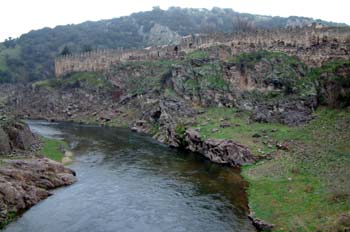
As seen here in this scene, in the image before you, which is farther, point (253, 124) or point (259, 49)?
point (259, 49)

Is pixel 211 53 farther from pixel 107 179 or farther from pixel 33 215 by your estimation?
pixel 33 215

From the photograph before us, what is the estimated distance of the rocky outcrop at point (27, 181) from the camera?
48312 millimetres

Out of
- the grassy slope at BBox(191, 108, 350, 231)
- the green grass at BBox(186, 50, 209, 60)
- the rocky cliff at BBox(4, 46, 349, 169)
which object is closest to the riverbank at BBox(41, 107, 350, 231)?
the grassy slope at BBox(191, 108, 350, 231)

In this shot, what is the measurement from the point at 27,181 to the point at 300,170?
35.8 metres

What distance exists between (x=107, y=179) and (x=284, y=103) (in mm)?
45086

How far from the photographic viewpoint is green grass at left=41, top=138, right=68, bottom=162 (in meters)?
74.2

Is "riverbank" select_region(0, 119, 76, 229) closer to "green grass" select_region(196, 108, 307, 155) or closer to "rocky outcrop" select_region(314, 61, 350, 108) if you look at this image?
"green grass" select_region(196, 108, 307, 155)

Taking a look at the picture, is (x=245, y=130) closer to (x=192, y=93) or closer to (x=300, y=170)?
(x=300, y=170)

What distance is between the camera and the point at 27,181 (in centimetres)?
5475

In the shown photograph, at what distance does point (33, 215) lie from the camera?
156 feet

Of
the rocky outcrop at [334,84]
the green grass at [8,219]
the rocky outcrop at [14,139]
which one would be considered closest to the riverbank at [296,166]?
the rocky outcrop at [334,84]

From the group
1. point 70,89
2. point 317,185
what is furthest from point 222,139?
point 70,89

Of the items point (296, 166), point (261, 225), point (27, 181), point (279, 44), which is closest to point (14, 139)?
point (27, 181)

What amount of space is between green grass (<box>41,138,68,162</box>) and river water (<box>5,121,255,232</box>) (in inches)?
135
